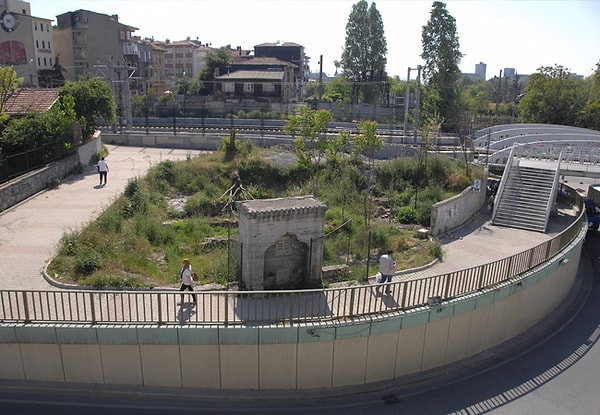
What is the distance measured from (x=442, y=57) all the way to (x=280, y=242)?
1581 inches

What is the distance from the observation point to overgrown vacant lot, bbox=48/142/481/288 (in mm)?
14195

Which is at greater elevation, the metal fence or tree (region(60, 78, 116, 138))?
tree (region(60, 78, 116, 138))

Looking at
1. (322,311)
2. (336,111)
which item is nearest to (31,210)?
(322,311)

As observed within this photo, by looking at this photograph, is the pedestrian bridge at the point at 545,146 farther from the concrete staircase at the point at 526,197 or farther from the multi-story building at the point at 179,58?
the multi-story building at the point at 179,58

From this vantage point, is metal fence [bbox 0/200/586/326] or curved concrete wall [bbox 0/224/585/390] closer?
curved concrete wall [bbox 0/224/585/390]

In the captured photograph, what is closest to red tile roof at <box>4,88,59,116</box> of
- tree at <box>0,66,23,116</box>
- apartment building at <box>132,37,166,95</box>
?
tree at <box>0,66,23,116</box>

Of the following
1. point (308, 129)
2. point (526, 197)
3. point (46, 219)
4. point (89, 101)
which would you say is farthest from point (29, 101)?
point (526, 197)

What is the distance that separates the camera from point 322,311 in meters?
11.3

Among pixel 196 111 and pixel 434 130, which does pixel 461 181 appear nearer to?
pixel 434 130

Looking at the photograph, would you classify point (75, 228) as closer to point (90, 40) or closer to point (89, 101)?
point (89, 101)

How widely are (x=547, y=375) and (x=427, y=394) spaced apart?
361 cm

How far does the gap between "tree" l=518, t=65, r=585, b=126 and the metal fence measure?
147 feet

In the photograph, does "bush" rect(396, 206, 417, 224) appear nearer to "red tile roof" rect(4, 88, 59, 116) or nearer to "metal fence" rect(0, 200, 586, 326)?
"metal fence" rect(0, 200, 586, 326)

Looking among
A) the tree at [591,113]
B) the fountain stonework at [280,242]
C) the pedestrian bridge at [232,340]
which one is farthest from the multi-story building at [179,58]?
the pedestrian bridge at [232,340]
